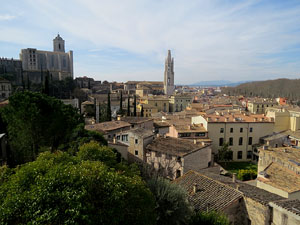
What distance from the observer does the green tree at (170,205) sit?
1005cm

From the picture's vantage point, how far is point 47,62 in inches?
4065

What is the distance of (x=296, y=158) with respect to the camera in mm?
19672

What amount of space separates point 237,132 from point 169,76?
95001 millimetres

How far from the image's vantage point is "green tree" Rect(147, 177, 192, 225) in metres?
10.1

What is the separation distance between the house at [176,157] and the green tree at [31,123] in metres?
9.01

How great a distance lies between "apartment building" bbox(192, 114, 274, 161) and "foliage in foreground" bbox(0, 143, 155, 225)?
82.7 ft

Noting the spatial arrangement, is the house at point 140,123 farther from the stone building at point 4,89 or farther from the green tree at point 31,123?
the stone building at point 4,89

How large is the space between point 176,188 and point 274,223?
15.3ft

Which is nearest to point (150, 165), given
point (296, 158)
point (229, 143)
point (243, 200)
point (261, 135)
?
point (243, 200)

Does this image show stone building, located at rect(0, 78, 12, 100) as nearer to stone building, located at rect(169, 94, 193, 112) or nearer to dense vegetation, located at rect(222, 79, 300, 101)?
stone building, located at rect(169, 94, 193, 112)

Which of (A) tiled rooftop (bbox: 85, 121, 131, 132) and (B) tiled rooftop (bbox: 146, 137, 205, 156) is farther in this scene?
(A) tiled rooftop (bbox: 85, 121, 131, 132)

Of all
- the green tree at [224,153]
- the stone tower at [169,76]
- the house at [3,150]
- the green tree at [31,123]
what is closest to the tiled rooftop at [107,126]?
the green tree at [31,123]

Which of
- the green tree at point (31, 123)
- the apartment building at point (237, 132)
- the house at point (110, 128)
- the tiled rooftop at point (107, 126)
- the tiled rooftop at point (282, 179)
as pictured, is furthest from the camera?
the apartment building at point (237, 132)

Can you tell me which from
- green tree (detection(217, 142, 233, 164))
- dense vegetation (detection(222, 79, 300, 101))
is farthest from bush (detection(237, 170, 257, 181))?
dense vegetation (detection(222, 79, 300, 101))
